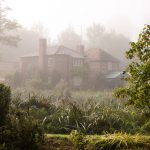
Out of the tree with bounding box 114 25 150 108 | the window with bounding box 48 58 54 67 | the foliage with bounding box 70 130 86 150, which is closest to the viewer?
the tree with bounding box 114 25 150 108

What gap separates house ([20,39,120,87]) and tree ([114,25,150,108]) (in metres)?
43.1

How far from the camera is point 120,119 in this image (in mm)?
12641

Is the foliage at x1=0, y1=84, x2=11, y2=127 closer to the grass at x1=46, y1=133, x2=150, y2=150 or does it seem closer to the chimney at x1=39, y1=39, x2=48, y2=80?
the grass at x1=46, y1=133, x2=150, y2=150

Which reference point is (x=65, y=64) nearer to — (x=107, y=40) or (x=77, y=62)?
(x=77, y=62)

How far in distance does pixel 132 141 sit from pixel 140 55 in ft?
6.81

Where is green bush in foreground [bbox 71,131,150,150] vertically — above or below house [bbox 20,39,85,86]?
below

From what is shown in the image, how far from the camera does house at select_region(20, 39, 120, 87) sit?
175ft

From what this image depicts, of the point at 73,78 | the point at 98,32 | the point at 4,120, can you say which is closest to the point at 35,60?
the point at 73,78

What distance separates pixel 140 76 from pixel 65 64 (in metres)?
46.5

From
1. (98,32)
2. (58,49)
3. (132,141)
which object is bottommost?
(132,141)

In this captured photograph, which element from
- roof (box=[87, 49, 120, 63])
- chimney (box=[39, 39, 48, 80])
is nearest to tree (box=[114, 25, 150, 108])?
chimney (box=[39, 39, 48, 80])

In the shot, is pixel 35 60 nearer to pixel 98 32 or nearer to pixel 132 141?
pixel 98 32

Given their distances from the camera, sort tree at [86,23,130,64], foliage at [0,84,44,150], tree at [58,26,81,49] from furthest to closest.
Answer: tree at [58,26,81,49] → tree at [86,23,130,64] → foliage at [0,84,44,150]

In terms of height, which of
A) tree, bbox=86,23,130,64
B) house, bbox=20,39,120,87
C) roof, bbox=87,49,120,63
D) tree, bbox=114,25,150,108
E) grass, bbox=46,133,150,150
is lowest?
grass, bbox=46,133,150,150
